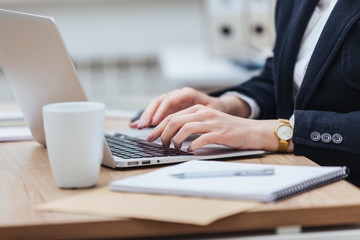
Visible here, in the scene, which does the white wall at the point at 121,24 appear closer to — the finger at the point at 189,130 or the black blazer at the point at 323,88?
the black blazer at the point at 323,88

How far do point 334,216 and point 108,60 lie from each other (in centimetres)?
333

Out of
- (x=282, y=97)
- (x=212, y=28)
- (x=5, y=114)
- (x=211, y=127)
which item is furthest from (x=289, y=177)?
(x=212, y=28)

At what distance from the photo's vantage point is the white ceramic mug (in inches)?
27.6

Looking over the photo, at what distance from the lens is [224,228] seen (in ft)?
2.10

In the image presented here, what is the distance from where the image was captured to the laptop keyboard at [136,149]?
893 mm

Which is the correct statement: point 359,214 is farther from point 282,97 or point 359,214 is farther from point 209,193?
point 282,97

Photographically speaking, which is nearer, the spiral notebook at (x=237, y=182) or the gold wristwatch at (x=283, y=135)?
the spiral notebook at (x=237, y=182)

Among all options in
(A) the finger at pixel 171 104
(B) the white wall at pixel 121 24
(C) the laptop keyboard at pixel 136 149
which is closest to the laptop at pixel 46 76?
(C) the laptop keyboard at pixel 136 149

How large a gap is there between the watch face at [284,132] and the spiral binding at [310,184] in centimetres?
21

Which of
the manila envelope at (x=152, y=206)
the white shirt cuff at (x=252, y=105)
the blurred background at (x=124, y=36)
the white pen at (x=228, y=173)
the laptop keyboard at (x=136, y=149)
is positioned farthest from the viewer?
the blurred background at (x=124, y=36)

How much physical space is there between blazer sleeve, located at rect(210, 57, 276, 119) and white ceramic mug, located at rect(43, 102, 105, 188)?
642mm

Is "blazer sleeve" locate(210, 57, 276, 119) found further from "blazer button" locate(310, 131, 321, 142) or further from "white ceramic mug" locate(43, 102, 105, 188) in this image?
"white ceramic mug" locate(43, 102, 105, 188)

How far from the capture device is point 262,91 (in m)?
1.34

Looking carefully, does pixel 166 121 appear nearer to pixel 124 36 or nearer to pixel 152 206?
pixel 152 206
